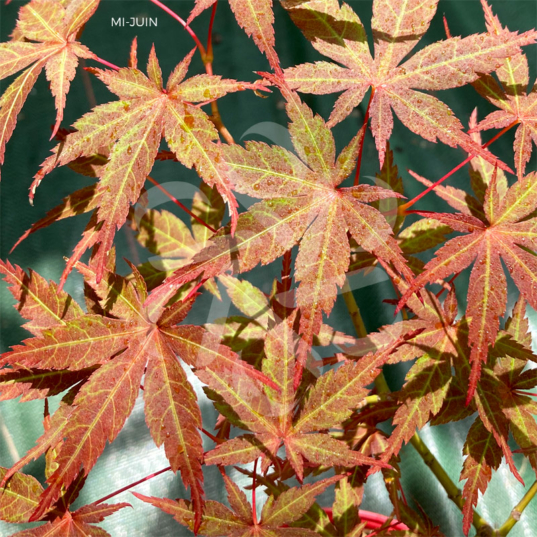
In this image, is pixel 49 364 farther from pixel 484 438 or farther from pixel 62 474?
pixel 484 438

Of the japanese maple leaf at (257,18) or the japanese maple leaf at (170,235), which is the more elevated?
the japanese maple leaf at (257,18)

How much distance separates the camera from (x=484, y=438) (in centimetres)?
54

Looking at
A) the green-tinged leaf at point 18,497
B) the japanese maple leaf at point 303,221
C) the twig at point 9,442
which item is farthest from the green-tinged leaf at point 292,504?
the twig at point 9,442

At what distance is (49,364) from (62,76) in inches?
10.3

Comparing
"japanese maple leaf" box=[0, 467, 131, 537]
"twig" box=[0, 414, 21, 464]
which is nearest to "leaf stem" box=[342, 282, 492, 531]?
"japanese maple leaf" box=[0, 467, 131, 537]

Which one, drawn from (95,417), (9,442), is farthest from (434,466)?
(9,442)

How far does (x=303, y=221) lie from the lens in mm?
448

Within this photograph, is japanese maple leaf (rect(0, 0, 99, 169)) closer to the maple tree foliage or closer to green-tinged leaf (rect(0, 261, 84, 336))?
the maple tree foliage

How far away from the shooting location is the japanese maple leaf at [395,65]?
0.47 m

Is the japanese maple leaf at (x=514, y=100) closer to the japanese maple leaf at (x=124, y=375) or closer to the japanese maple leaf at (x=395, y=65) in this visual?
the japanese maple leaf at (x=395, y=65)

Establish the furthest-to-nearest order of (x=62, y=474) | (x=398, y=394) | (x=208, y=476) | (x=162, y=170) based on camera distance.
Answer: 1. (x=162, y=170)
2. (x=208, y=476)
3. (x=398, y=394)
4. (x=62, y=474)

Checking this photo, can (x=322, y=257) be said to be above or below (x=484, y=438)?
above

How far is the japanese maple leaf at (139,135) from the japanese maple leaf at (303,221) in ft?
0.08

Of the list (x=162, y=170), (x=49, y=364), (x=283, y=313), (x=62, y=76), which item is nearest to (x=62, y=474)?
(x=49, y=364)
